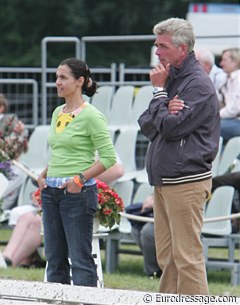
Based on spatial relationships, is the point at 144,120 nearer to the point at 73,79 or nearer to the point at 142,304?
the point at 73,79

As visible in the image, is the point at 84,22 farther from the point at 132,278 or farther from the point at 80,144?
the point at 80,144

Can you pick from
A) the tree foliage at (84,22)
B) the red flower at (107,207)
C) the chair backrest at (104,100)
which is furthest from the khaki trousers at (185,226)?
the tree foliage at (84,22)

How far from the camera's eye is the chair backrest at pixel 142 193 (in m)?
11.1

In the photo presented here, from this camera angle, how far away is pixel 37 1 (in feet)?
114

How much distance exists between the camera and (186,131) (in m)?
6.91

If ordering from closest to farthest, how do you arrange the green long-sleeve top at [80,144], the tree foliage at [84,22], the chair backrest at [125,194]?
the green long-sleeve top at [80,144]
the chair backrest at [125,194]
the tree foliage at [84,22]

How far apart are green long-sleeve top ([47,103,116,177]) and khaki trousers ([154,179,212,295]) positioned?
0.54m

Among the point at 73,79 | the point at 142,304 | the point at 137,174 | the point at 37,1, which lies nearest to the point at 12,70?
the point at 137,174

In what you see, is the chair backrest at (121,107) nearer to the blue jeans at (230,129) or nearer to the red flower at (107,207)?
the blue jeans at (230,129)

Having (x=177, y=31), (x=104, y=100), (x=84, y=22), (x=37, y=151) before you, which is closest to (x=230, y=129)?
(x=104, y=100)

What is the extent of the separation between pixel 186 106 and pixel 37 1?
28276mm

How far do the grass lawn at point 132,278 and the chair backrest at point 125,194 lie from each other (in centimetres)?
47

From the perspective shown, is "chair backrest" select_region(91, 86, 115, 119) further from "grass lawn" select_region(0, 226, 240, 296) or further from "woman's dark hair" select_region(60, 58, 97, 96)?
"woman's dark hair" select_region(60, 58, 97, 96)

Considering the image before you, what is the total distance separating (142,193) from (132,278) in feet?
5.21
